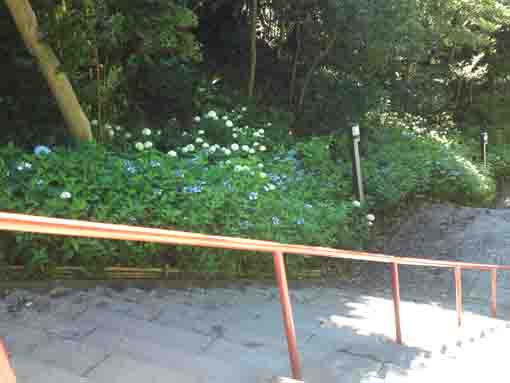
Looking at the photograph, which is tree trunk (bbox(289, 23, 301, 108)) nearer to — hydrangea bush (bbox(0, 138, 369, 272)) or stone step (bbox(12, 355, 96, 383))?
hydrangea bush (bbox(0, 138, 369, 272))

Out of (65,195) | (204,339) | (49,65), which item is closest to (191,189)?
(65,195)

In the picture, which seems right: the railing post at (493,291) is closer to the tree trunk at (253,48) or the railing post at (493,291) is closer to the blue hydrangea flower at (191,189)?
the blue hydrangea flower at (191,189)

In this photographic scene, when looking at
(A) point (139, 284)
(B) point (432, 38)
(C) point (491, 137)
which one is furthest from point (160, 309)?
(C) point (491, 137)

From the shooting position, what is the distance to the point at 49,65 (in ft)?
18.1

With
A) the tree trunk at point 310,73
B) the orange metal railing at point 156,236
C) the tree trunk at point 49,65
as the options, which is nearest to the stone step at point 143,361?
the orange metal railing at point 156,236

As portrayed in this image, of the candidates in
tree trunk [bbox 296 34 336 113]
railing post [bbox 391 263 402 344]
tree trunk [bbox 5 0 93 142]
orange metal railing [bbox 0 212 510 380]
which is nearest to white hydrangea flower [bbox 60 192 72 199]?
tree trunk [bbox 5 0 93 142]

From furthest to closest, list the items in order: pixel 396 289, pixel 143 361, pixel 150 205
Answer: pixel 150 205
pixel 396 289
pixel 143 361

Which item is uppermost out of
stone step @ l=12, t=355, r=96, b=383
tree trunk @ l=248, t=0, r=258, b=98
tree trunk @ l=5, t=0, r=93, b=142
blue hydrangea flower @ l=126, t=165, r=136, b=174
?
tree trunk @ l=248, t=0, r=258, b=98

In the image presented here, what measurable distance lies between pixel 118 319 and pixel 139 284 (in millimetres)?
944

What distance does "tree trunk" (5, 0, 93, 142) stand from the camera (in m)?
5.29

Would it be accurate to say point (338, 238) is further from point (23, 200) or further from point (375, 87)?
point (375, 87)

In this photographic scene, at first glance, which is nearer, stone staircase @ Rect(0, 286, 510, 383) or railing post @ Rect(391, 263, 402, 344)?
stone staircase @ Rect(0, 286, 510, 383)

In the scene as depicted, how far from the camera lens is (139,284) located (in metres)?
3.88

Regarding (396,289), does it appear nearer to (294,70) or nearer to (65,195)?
(65,195)
